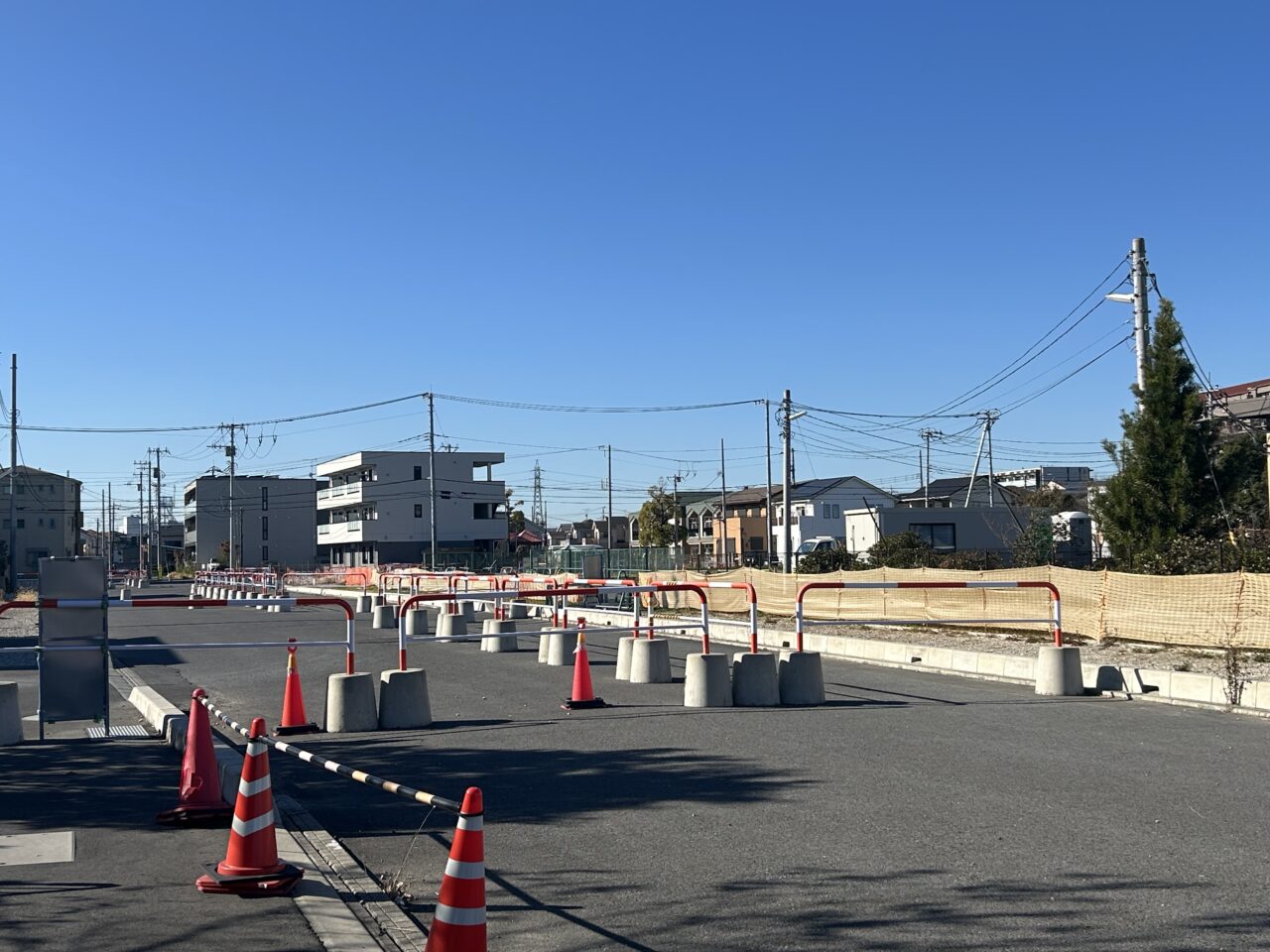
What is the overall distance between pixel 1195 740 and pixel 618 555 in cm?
5074

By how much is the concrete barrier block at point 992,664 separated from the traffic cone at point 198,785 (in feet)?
39.7

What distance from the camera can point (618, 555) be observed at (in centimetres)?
6216

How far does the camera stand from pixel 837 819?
8.46 m

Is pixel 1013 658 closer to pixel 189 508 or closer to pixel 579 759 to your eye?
pixel 579 759

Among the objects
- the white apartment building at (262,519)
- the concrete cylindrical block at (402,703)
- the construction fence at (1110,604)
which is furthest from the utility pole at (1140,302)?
the white apartment building at (262,519)

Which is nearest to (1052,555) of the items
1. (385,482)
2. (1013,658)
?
(1013,658)

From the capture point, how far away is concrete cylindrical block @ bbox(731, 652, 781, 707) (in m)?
14.7

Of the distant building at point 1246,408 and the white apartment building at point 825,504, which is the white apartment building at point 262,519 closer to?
the white apartment building at point 825,504

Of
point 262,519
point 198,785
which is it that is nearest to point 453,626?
point 198,785

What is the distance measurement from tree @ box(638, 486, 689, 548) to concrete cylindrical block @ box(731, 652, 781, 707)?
9032 cm

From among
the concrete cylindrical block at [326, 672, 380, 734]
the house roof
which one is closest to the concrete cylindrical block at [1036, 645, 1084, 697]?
the concrete cylindrical block at [326, 672, 380, 734]

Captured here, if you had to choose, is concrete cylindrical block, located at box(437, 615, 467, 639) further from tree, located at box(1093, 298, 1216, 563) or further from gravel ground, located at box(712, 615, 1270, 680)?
tree, located at box(1093, 298, 1216, 563)

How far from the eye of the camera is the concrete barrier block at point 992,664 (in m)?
17.9

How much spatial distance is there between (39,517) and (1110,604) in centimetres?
12226
